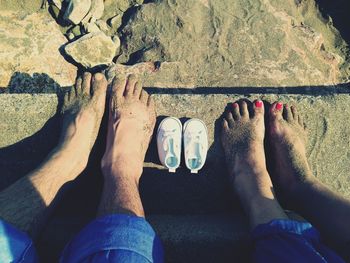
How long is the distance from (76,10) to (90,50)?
349mm

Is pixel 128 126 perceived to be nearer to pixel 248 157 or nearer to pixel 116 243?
pixel 248 157

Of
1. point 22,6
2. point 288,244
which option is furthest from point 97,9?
point 288,244

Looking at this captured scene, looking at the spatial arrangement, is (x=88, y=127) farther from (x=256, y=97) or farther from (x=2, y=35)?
(x=2, y=35)

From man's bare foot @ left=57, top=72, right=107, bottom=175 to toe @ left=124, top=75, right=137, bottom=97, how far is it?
0.44 ft

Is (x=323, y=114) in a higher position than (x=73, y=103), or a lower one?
higher

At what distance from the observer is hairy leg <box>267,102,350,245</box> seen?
1.85m

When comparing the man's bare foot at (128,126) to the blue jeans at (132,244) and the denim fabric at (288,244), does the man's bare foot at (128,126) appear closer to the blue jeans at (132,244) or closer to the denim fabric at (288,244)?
the blue jeans at (132,244)

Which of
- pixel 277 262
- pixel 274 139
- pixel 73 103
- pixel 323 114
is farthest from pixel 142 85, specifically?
pixel 277 262

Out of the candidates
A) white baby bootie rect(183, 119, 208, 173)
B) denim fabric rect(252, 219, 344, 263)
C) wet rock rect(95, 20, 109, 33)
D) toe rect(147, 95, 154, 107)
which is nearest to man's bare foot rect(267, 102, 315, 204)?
white baby bootie rect(183, 119, 208, 173)

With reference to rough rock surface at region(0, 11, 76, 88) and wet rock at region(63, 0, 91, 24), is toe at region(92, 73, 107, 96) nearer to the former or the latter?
rough rock surface at region(0, 11, 76, 88)

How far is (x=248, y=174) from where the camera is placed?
7.16 feet

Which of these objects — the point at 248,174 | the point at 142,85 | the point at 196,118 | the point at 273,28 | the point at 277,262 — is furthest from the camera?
the point at 273,28

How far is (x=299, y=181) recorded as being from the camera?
7.07ft

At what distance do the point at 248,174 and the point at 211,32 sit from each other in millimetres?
1222
